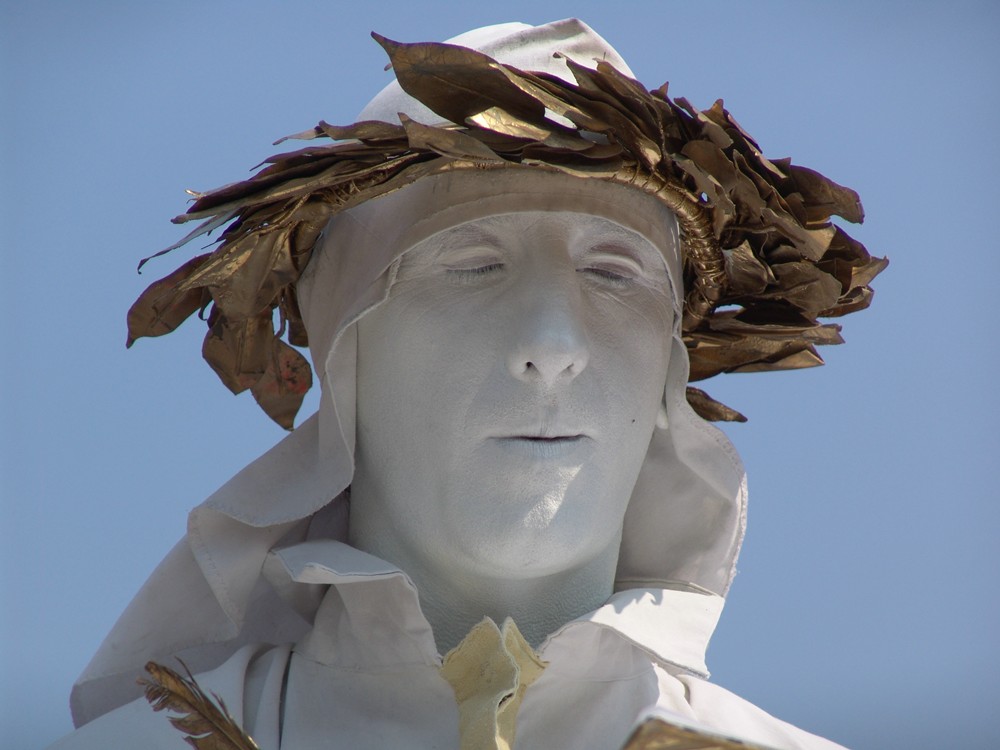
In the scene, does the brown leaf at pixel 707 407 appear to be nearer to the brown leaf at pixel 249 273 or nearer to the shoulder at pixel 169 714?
the brown leaf at pixel 249 273

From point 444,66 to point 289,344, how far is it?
3.08ft

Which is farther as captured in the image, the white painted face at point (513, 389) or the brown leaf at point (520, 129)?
the white painted face at point (513, 389)

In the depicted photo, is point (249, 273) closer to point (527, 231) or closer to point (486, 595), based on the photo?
point (527, 231)

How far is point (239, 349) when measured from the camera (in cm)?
347

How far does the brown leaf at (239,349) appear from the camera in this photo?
3.44 m

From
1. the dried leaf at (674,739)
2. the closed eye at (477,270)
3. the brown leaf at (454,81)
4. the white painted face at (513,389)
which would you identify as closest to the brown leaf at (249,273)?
the white painted face at (513,389)

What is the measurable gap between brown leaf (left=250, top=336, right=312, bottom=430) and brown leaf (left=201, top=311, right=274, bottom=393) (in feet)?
0.09

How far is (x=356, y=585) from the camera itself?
3.14 m

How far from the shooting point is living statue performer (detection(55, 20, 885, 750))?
9.80ft

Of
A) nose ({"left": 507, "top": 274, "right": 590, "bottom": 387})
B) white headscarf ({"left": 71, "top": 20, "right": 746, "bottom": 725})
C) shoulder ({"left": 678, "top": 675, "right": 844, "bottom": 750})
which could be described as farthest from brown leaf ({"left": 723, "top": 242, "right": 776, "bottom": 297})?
shoulder ({"left": 678, "top": 675, "right": 844, "bottom": 750})

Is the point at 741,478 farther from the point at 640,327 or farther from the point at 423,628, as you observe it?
the point at 423,628

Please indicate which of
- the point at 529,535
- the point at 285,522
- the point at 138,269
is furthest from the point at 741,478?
the point at 138,269

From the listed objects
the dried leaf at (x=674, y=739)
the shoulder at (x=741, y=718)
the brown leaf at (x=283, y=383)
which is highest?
the brown leaf at (x=283, y=383)

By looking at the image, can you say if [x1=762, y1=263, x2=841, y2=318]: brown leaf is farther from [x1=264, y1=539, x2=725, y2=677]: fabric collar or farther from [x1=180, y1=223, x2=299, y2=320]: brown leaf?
[x1=180, y1=223, x2=299, y2=320]: brown leaf
